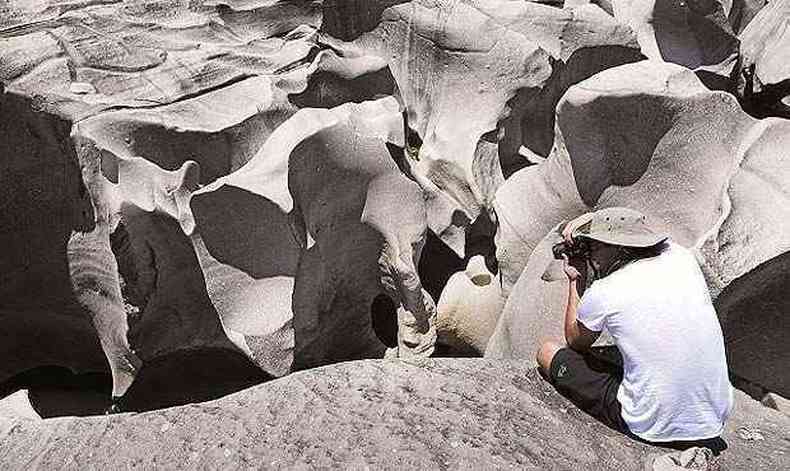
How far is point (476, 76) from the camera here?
2.13 m

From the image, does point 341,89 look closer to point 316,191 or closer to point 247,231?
point 316,191

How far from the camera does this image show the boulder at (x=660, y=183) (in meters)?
1.60

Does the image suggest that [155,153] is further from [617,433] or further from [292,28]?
[617,433]

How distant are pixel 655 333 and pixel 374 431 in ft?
1.45

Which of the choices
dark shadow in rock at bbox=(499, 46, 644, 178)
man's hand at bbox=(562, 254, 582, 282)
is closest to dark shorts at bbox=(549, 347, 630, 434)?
man's hand at bbox=(562, 254, 582, 282)

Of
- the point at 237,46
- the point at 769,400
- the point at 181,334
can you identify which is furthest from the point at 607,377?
the point at 237,46

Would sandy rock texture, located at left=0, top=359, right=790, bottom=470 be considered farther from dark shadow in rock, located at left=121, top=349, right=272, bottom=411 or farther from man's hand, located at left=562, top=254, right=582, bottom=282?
dark shadow in rock, located at left=121, top=349, right=272, bottom=411

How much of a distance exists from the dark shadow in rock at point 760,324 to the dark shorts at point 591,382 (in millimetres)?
303

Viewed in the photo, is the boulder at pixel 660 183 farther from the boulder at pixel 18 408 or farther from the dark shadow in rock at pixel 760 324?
the boulder at pixel 18 408

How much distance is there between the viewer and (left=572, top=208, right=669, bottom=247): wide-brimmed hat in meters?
1.32

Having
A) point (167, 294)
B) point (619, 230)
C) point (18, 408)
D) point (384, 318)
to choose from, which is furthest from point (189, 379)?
point (619, 230)

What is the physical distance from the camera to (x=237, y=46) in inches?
80.4

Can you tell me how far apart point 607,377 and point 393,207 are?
62cm

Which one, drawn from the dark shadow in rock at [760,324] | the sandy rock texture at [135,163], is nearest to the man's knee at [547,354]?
the dark shadow in rock at [760,324]
